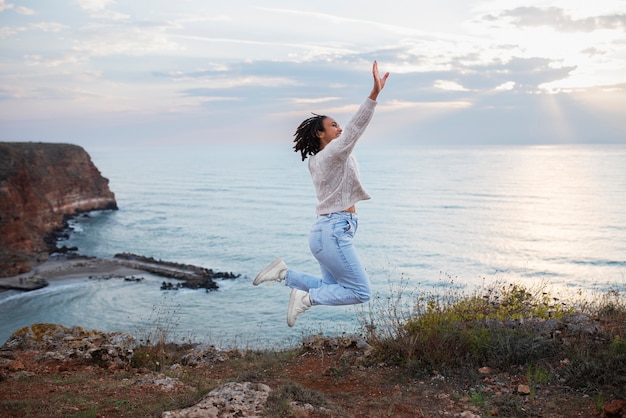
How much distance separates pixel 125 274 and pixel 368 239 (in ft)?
73.1

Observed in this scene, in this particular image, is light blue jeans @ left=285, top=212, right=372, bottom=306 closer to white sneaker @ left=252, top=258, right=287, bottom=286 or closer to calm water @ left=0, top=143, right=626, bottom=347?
white sneaker @ left=252, top=258, right=287, bottom=286

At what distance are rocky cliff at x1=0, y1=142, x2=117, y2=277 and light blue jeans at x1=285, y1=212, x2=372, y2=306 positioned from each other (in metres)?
40.9

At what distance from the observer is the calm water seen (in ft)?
99.8

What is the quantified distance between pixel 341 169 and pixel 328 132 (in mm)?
403

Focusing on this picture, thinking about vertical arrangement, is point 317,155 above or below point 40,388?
above

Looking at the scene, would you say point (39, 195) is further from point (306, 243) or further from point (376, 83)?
point (376, 83)

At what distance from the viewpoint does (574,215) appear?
6184 cm

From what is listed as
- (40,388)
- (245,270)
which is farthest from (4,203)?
(40,388)

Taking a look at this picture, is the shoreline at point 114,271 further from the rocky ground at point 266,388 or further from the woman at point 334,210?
the woman at point 334,210

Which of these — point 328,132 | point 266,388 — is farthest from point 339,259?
point 266,388

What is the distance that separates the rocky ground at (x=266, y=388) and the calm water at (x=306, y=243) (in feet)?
6.27

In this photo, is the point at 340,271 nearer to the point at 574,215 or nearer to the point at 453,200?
the point at 574,215

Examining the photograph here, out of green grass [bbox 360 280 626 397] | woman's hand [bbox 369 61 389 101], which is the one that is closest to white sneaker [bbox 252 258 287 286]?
woman's hand [bbox 369 61 389 101]

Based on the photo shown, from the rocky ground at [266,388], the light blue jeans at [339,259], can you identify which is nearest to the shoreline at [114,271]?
the rocky ground at [266,388]
